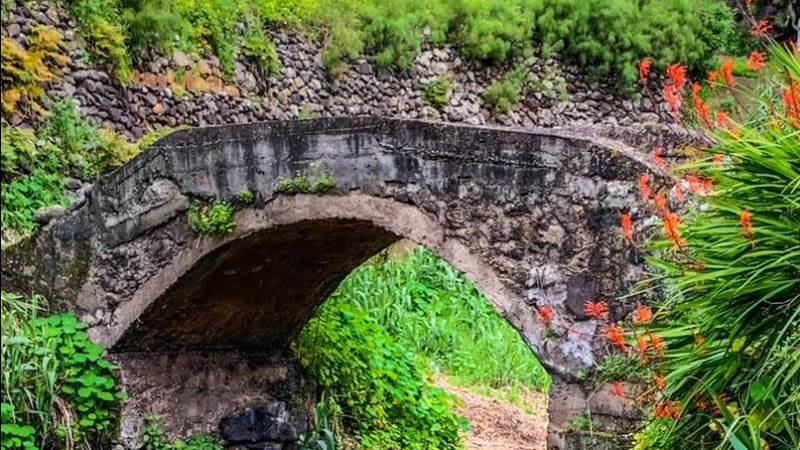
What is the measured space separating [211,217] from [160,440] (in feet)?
5.92

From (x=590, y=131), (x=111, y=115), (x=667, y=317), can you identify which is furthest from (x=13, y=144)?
(x=667, y=317)

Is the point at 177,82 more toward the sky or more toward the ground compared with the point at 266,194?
more toward the sky

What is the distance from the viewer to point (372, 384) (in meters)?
7.94

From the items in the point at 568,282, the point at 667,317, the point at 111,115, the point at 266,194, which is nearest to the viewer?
the point at 667,317

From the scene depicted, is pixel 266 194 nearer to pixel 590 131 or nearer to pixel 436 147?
pixel 436 147

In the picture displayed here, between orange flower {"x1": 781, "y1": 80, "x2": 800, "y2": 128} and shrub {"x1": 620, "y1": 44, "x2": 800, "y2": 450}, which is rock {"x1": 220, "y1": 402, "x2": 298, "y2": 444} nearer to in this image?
shrub {"x1": 620, "y1": 44, "x2": 800, "y2": 450}

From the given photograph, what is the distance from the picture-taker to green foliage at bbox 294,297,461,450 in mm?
7695

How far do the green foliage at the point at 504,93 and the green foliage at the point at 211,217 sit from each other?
333 inches

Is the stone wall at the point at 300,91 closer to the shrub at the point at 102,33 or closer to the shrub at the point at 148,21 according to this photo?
the shrub at the point at 102,33

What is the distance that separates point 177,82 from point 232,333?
379 cm

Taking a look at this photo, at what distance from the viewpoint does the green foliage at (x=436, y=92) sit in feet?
42.4

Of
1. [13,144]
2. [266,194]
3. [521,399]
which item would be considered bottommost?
[521,399]

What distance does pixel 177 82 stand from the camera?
980 cm

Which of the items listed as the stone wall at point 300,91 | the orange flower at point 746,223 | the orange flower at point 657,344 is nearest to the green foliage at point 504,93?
the stone wall at point 300,91
